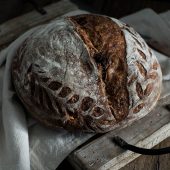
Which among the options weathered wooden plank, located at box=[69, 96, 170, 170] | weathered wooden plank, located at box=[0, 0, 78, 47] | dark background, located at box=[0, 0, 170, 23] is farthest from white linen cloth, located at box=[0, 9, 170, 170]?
dark background, located at box=[0, 0, 170, 23]

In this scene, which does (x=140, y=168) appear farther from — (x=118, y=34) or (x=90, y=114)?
(x=118, y=34)

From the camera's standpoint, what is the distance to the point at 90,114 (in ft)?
3.19

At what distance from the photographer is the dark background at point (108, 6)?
5.90 feet

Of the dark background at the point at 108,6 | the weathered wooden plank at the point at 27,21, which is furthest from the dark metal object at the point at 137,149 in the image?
the dark background at the point at 108,6

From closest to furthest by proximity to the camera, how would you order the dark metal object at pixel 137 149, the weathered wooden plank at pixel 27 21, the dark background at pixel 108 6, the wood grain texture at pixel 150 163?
the dark metal object at pixel 137 149
the wood grain texture at pixel 150 163
the weathered wooden plank at pixel 27 21
the dark background at pixel 108 6

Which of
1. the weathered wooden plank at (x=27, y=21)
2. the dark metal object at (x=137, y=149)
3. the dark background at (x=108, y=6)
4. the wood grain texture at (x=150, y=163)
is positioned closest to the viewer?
the dark metal object at (x=137, y=149)

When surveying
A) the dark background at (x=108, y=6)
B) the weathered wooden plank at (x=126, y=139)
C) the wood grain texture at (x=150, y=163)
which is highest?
the weathered wooden plank at (x=126, y=139)

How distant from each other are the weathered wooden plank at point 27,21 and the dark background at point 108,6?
0.54 ft

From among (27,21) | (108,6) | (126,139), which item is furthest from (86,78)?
(108,6)

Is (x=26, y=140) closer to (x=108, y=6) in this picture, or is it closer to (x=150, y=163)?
(x=150, y=163)

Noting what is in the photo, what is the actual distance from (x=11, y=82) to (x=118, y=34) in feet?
1.07

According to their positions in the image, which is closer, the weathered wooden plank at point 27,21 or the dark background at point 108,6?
the weathered wooden plank at point 27,21

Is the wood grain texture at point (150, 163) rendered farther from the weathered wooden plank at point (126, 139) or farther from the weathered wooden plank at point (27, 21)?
the weathered wooden plank at point (27, 21)

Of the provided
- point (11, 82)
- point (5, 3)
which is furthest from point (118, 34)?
point (5, 3)
